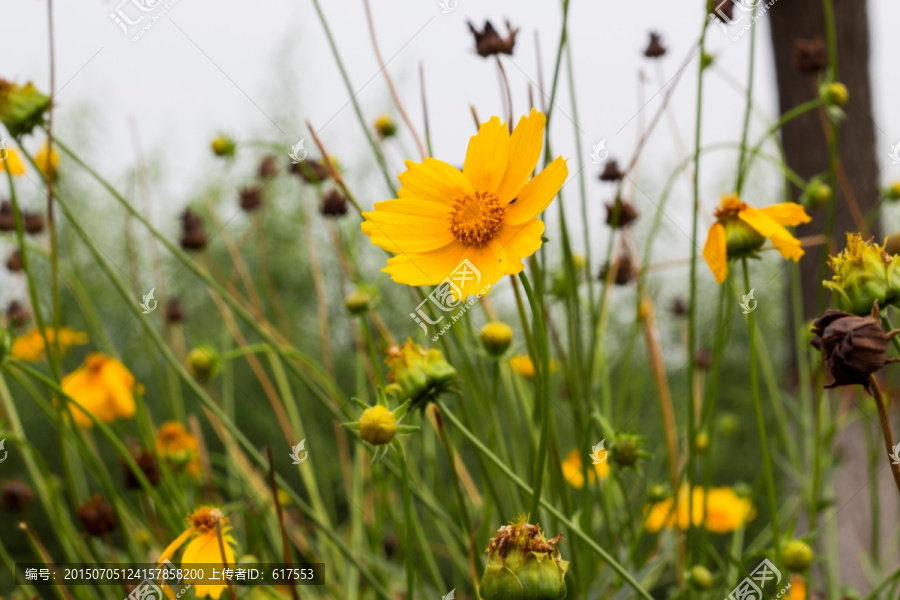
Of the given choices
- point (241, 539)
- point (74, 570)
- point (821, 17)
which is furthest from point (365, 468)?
point (821, 17)

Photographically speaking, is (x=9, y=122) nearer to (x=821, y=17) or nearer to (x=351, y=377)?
(x=351, y=377)

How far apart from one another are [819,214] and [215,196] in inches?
44.2

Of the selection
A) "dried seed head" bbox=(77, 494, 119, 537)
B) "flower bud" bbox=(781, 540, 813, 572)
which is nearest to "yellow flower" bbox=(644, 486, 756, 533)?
"flower bud" bbox=(781, 540, 813, 572)

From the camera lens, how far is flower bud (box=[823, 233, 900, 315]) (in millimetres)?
282

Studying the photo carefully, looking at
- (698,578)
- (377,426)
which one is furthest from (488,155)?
(698,578)

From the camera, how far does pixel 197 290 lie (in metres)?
1.39

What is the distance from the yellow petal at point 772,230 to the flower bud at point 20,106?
39cm

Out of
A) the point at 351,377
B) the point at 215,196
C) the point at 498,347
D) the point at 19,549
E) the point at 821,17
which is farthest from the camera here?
the point at 215,196

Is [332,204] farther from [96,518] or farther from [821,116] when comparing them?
[821,116]

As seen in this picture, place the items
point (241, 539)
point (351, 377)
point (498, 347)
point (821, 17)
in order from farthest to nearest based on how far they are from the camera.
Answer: point (351, 377)
point (821, 17)
point (241, 539)
point (498, 347)

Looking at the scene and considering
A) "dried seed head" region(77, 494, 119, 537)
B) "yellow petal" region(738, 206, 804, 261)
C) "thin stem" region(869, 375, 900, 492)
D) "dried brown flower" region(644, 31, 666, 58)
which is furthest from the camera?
"dried brown flower" region(644, 31, 666, 58)

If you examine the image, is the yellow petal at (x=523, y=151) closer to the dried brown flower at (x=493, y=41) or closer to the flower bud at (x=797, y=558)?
the dried brown flower at (x=493, y=41)

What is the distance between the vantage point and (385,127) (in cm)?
70

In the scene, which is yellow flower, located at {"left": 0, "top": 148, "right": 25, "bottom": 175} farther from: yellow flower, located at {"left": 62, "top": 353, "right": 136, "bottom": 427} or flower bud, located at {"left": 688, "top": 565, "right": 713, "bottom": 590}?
flower bud, located at {"left": 688, "top": 565, "right": 713, "bottom": 590}
